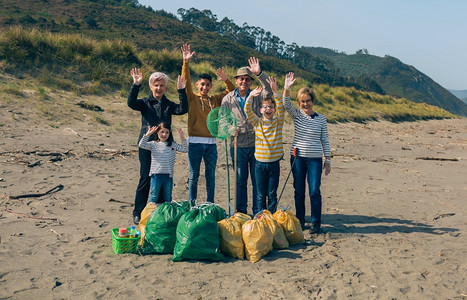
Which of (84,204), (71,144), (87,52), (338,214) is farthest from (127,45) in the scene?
(338,214)

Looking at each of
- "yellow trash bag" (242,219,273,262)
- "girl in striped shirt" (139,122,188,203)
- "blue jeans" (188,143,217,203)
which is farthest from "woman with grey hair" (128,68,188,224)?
"yellow trash bag" (242,219,273,262)

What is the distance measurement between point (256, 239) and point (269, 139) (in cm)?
141

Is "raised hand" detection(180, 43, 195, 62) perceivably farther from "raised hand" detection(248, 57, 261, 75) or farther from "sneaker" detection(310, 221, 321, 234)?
"sneaker" detection(310, 221, 321, 234)

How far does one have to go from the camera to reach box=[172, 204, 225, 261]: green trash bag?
447 cm

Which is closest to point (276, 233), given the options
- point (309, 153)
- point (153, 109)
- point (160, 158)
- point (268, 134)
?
point (309, 153)

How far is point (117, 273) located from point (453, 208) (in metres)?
5.64

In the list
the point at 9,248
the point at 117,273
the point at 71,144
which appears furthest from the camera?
the point at 71,144

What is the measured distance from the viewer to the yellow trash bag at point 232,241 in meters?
4.64

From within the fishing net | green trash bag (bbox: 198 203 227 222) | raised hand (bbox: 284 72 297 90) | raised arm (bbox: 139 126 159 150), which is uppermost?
raised hand (bbox: 284 72 297 90)

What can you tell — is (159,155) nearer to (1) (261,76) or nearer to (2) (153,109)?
(2) (153,109)

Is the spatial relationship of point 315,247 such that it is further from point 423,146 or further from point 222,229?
point 423,146

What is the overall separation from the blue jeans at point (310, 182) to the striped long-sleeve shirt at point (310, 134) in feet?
0.37

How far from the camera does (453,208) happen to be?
23.1ft

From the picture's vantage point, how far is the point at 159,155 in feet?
18.0
